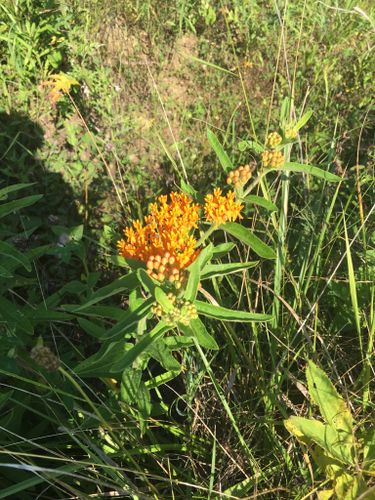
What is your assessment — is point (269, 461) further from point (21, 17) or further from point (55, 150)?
point (21, 17)

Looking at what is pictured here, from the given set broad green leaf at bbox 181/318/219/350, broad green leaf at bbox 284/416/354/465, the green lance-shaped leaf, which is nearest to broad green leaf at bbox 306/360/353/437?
broad green leaf at bbox 284/416/354/465

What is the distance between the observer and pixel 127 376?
1.61 m

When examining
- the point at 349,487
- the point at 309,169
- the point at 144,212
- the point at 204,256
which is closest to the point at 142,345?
the point at 204,256

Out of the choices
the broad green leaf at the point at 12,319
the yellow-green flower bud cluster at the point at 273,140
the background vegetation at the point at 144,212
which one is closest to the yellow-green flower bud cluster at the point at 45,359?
the background vegetation at the point at 144,212

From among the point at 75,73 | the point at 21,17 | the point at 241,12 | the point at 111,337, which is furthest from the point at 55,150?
the point at 241,12

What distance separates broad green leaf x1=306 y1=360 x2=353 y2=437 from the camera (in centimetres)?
152

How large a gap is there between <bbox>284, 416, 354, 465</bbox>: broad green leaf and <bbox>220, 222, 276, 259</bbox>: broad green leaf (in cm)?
56

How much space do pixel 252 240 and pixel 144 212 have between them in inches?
52.4

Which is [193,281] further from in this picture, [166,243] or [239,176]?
[239,176]

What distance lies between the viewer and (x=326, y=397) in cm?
153

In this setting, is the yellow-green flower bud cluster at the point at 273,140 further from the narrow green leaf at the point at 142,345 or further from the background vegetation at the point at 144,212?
the narrow green leaf at the point at 142,345

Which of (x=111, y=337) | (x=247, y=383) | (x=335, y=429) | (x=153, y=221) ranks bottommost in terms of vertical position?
(x=247, y=383)

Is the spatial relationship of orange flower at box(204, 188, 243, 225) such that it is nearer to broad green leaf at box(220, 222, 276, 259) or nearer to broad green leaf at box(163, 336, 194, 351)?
broad green leaf at box(220, 222, 276, 259)

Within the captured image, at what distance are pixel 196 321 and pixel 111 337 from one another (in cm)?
28
